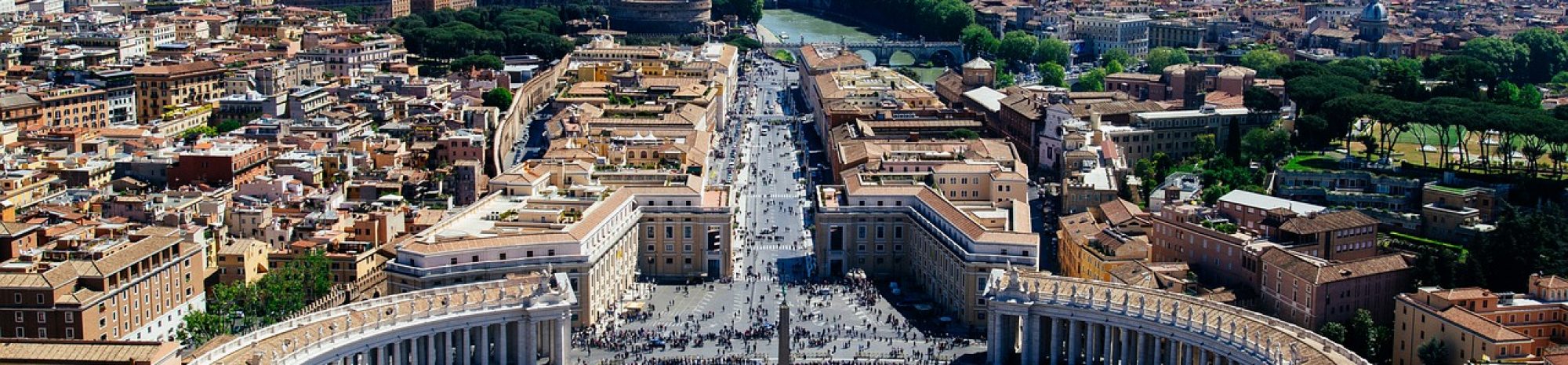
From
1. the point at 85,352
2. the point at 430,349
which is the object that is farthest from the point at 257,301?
the point at 85,352

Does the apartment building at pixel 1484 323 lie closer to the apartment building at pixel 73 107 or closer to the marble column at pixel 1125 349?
the marble column at pixel 1125 349

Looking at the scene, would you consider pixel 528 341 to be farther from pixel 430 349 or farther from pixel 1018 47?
pixel 1018 47

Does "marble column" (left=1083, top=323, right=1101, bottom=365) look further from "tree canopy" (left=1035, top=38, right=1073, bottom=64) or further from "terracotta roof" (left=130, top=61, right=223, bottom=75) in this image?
"tree canopy" (left=1035, top=38, right=1073, bottom=64)

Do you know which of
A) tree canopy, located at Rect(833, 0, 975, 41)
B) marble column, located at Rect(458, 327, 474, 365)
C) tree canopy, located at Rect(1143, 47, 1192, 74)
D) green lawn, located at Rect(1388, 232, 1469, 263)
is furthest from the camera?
tree canopy, located at Rect(833, 0, 975, 41)

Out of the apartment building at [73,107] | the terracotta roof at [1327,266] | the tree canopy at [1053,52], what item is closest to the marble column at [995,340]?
the terracotta roof at [1327,266]

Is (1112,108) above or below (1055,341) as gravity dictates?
above

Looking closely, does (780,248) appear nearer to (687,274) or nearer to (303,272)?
(687,274)

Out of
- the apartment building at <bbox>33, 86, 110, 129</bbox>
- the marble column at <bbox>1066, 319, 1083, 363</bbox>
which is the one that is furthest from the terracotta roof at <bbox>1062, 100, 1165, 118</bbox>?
the apartment building at <bbox>33, 86, 110, 129</bbox>
